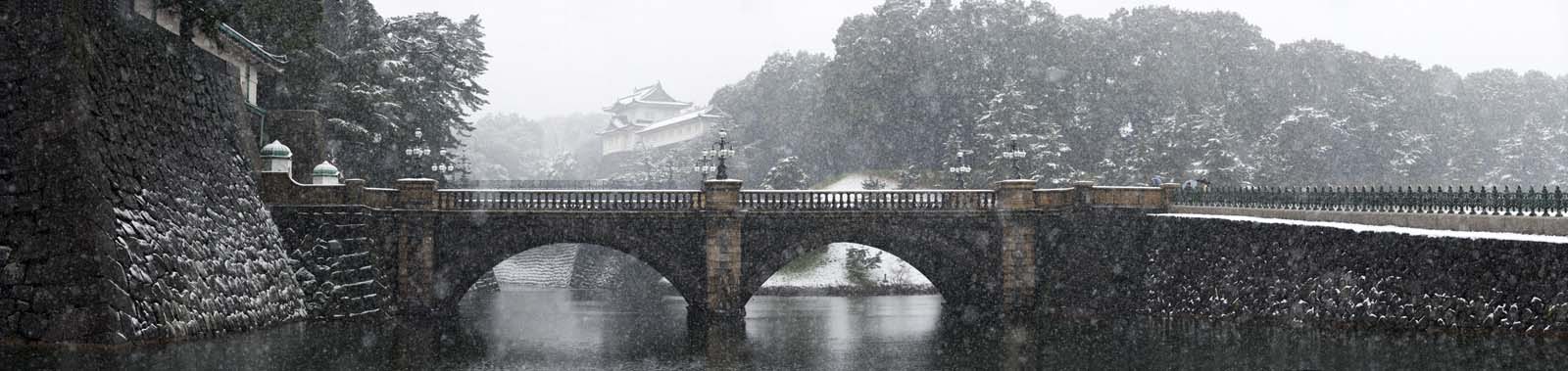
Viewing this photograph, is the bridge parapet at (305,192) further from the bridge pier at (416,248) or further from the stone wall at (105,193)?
the stone wall at (105,193)

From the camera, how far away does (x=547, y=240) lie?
31781mm

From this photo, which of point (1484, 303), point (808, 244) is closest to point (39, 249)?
point (808, 244)

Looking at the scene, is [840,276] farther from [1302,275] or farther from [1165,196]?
[1302,275]

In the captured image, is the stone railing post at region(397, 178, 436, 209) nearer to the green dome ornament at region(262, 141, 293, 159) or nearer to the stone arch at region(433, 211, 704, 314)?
the stone arch at region(433, 211, 704, 314)

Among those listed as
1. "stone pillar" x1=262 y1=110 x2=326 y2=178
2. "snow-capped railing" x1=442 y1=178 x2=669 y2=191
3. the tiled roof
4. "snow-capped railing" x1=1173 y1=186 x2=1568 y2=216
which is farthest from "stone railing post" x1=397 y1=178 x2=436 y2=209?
the tiled roof

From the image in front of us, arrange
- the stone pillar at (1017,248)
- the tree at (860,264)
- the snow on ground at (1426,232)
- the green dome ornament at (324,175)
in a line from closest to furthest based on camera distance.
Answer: the snow on ground at (1426,232) → the green dome ornament at (324,175) → the stone pillar at (1017,248) → the tree at (860,264)

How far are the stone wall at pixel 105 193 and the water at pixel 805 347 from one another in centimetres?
70

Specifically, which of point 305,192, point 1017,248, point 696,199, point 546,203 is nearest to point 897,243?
point 1017,248

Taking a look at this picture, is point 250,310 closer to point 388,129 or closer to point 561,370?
point 561,370

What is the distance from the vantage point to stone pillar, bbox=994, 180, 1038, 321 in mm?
32500

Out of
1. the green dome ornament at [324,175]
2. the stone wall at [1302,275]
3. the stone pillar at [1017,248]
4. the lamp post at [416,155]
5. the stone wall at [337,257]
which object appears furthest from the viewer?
the lamp post at [416,155]

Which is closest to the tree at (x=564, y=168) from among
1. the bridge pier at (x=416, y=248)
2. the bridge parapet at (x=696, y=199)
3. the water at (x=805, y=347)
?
the bridge parapet at (x=696, y=199)

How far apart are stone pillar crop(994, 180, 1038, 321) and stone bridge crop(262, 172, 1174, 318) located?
26mm

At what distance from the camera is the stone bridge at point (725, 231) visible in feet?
102
